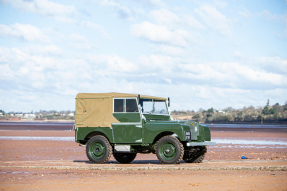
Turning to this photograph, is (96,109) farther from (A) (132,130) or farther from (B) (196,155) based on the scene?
(B) (196,155)

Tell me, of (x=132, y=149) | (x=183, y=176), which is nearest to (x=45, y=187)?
(x=183, y=176)

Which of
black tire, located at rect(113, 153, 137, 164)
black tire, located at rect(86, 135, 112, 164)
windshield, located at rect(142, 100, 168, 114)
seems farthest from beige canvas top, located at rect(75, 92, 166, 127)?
black tire, located at rect(113, 153, 137, 164)

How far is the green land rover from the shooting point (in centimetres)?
1518

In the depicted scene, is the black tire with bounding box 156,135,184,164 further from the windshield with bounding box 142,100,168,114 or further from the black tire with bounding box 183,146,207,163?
the windshield with bounding box 142,100,168,114

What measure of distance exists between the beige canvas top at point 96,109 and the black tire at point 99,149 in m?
0.58

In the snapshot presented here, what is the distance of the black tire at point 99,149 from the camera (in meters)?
15.8

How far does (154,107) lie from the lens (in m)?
16.8

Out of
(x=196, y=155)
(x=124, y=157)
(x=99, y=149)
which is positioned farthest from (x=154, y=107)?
(x=99, y=149)

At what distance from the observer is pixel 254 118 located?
138625mm

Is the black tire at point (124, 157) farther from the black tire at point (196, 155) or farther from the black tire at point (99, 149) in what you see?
the black tire at point (196, 155)

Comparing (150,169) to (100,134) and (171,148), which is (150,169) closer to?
(171,148)

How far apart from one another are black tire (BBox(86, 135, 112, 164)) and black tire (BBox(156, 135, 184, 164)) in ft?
6.61

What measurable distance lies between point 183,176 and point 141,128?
3.43 meters

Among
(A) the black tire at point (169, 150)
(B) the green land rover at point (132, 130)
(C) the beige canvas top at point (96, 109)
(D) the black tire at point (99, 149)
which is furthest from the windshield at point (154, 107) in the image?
(D) the black tire at point (99, 149)
